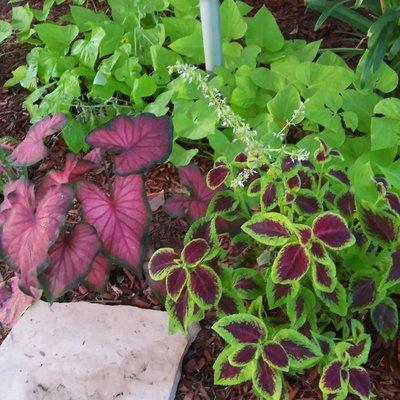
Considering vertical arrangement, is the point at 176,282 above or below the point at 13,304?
above

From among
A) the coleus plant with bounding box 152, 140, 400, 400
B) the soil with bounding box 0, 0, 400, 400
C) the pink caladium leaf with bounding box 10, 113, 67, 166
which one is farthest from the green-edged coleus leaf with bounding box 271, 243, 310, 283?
the pink caladium leaf with bounding box 10, 113, 67, 166

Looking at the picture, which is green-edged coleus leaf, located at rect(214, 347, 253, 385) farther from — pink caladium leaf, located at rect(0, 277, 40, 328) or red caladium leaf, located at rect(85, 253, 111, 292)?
pink caladium leaf, located at rect(0, 277, 40, 328)

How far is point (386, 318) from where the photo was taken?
4.77 ft

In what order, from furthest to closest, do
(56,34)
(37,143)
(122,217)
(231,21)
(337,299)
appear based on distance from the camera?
(56,34)
(231,21)
(37,143)
(122,217)
(337,299)

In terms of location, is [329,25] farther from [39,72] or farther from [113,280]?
[113,280]

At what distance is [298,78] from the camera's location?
2.08m

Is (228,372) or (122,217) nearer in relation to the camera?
(228,372)

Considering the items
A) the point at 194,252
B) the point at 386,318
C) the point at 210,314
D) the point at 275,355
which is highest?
the point at 194,252

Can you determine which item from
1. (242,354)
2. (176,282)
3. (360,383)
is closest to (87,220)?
(176,282)

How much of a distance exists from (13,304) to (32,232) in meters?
0.31

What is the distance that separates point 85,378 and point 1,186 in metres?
0.76

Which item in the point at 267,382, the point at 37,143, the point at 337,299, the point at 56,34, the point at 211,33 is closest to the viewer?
the point at 267,382

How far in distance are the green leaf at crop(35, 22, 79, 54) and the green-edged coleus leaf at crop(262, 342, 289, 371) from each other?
4.92 feet

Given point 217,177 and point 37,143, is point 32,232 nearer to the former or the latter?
point 37,143
